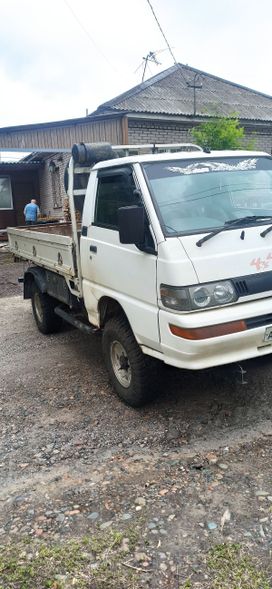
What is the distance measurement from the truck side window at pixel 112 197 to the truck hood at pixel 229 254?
2.33ft

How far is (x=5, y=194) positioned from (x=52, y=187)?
2.70 meters

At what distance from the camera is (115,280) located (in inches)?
152

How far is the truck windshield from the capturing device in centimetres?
347

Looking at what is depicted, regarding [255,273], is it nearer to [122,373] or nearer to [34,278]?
[122,373]

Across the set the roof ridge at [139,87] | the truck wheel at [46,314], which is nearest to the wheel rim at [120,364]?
the truck wheel at [46,314]

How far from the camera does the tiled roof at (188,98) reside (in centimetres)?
1440

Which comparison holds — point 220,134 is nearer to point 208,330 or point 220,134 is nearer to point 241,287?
point 241,287

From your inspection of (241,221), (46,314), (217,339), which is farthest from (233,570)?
(46,314)

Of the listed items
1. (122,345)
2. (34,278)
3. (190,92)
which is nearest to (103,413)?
(122,345)

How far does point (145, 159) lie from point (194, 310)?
4.67 ft

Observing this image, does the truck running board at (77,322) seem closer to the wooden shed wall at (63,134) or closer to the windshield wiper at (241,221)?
Answer: the windshield wiper at (241,221)

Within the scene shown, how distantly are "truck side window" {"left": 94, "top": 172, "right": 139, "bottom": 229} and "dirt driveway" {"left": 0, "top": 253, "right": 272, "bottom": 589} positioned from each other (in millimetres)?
1592

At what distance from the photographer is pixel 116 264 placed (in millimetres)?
3811

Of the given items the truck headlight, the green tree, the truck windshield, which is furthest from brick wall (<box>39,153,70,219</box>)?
the truck headlight
